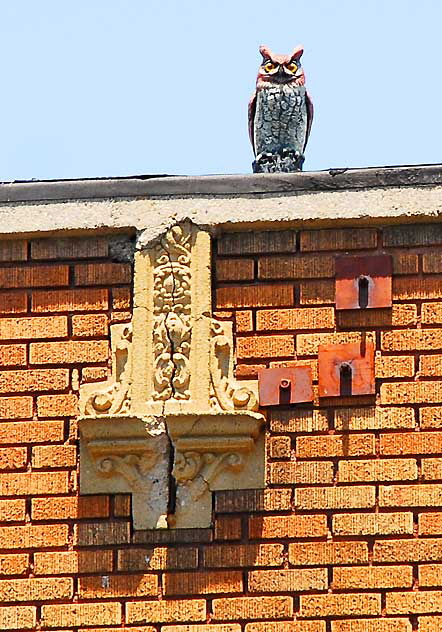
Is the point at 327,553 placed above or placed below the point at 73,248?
below

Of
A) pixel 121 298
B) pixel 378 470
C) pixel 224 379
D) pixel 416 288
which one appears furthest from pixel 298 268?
pixel 378 470

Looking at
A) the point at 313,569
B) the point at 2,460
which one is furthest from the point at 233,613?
the point at 2,460

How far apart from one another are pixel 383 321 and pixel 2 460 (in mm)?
2254

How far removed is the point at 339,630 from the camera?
15523 millimetres

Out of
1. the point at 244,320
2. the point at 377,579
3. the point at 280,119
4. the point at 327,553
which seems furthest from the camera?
the point at 280,119

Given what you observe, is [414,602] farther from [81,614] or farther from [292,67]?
[292,67]

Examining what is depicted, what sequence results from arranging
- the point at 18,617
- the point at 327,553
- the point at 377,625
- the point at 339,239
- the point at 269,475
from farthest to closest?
the point at 339,239
the point at 269,475
the point at 18,617
the point at 327,553
the point at 377,625

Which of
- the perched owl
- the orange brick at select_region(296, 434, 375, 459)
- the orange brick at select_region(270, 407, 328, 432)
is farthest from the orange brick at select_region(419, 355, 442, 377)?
the perched owl

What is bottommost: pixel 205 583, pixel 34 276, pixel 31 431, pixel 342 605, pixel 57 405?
pixel 342 605

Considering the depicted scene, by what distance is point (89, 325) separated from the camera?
53.8 ft

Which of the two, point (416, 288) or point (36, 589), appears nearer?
point (36, 589)

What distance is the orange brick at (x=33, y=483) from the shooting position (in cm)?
1608

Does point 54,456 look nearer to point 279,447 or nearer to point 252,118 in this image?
point 279,447

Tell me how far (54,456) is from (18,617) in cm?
93
